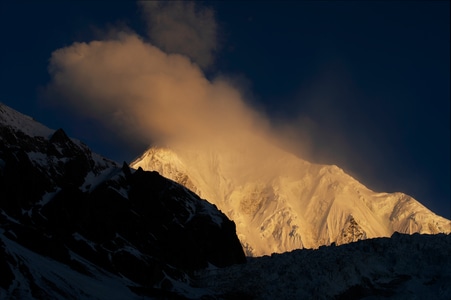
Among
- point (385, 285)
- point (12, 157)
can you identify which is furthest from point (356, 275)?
point (12, 157)

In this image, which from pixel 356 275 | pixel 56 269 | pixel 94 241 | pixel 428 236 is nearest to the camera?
pixel 56 269

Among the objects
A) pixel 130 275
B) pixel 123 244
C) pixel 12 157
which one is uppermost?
pixel 12 157

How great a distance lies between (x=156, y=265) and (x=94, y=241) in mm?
19737

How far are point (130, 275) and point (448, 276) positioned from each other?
7700 cm

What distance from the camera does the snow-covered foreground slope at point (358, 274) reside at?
15250 centimetres

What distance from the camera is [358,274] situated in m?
161

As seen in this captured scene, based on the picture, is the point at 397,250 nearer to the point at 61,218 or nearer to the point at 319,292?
the point at 319,292

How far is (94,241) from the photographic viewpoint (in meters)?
189

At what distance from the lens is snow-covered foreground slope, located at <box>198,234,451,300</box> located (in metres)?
152

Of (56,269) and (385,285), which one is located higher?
(385,285)

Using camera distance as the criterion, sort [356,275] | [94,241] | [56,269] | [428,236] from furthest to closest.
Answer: [94,241], [428,236], [356,275], [56,269]

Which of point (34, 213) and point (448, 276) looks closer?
point (448, 276)

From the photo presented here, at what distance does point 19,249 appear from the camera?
150750 mm

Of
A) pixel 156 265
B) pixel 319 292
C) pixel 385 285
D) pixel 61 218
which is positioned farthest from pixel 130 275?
pixel 385 285
